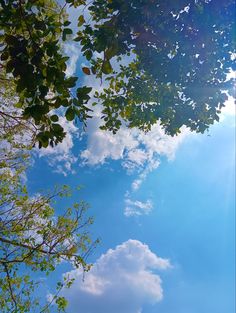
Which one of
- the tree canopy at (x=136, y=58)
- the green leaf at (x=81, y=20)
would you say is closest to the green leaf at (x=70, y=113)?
the tree canopy at (x=136, y=58)

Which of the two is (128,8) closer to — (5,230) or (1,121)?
(1,121)

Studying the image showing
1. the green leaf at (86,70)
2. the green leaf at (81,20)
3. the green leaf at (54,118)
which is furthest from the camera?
the green leaf at (81,20)

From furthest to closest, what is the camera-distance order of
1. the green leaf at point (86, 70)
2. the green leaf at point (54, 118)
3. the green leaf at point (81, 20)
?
the green leaf at point (81, 20) → the green leaf at point (86, 70) → the green leaf at point (54, 118)

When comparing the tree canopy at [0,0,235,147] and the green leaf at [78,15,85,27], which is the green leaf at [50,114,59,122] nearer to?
the tree canopy at [0,0,235,147]

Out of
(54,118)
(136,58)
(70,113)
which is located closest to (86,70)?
→ (70,113)

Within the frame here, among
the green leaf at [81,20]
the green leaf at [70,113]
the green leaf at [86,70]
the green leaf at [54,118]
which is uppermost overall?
the green leaf at [81,20]

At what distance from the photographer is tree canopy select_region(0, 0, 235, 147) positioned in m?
4.06

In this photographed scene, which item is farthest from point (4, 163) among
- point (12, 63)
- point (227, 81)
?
point (12, 63)

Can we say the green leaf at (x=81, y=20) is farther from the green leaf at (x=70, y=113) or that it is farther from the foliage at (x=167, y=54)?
the green leaf at (x=70, y=113)

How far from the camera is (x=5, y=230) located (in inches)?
561

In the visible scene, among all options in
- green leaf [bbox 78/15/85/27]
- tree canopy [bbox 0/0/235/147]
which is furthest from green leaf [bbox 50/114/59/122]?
green leaf [bbox 78/15/85/27]

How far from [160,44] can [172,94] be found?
1.51m

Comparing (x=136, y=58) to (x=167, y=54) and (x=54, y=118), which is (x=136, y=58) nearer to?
(x=167, y=54)

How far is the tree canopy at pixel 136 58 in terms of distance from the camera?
4.06m
